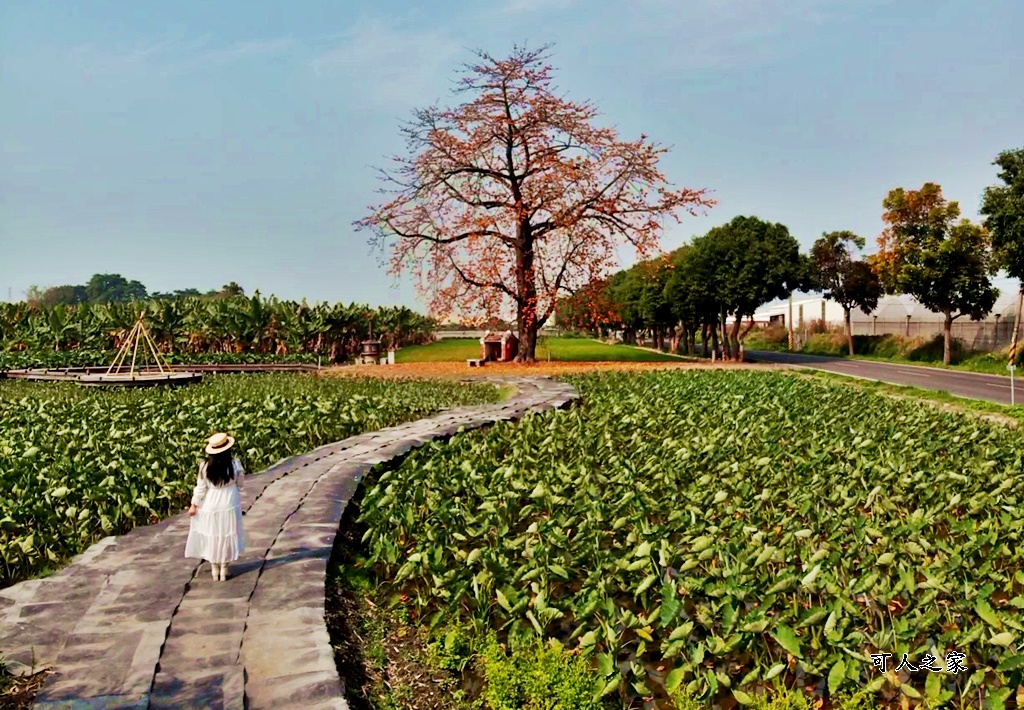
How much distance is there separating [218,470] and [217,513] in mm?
321

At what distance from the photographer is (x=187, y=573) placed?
603 centimetres

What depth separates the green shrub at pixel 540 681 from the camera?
14.6 feet

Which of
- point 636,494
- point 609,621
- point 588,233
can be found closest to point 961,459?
point 636,494

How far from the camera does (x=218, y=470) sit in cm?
609

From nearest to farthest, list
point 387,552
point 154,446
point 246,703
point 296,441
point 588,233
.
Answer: point 246,703 → point 387,552 → point 154,446 → point 296,441 → point 588,233

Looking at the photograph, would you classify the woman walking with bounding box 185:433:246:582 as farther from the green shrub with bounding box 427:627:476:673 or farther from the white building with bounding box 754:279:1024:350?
the white building with bounding box 754:279:1024:350

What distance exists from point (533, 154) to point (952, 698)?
2569cm

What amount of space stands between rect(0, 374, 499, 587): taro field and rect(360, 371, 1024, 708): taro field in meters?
2.28

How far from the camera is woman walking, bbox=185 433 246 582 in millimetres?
5906

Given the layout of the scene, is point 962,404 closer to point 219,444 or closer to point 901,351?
point 219,444

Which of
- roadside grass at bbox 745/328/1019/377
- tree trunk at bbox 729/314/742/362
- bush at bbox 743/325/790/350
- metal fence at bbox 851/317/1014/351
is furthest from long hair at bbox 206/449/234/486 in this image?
bush at bbox 743/325/790/350

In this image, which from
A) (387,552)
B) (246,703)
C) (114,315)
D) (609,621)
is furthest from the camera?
(114,315)

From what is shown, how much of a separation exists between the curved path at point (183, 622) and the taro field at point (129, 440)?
1.62 feet

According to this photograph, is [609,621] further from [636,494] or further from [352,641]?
[636,494]
